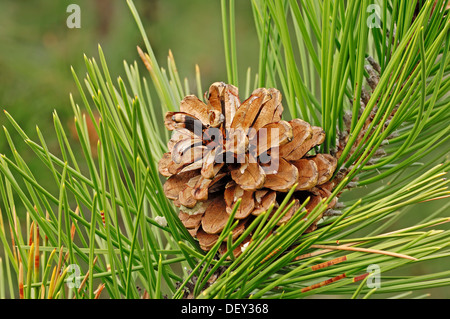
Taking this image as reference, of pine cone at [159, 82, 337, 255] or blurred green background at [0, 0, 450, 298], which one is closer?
pine cone at [159, 82, 337, 255]

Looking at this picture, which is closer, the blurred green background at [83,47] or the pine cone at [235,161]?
the pine cone at [235,161]

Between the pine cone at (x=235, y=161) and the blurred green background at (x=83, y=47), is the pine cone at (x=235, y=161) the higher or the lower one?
the lower one

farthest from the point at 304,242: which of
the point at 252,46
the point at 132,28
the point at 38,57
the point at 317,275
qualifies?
the point at 252,46

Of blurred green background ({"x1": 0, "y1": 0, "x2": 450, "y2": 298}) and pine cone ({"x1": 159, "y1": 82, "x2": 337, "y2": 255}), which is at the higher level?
blurred green background ({"x1": 0, "y1": 0, "x2": 450, "y2": 298})
